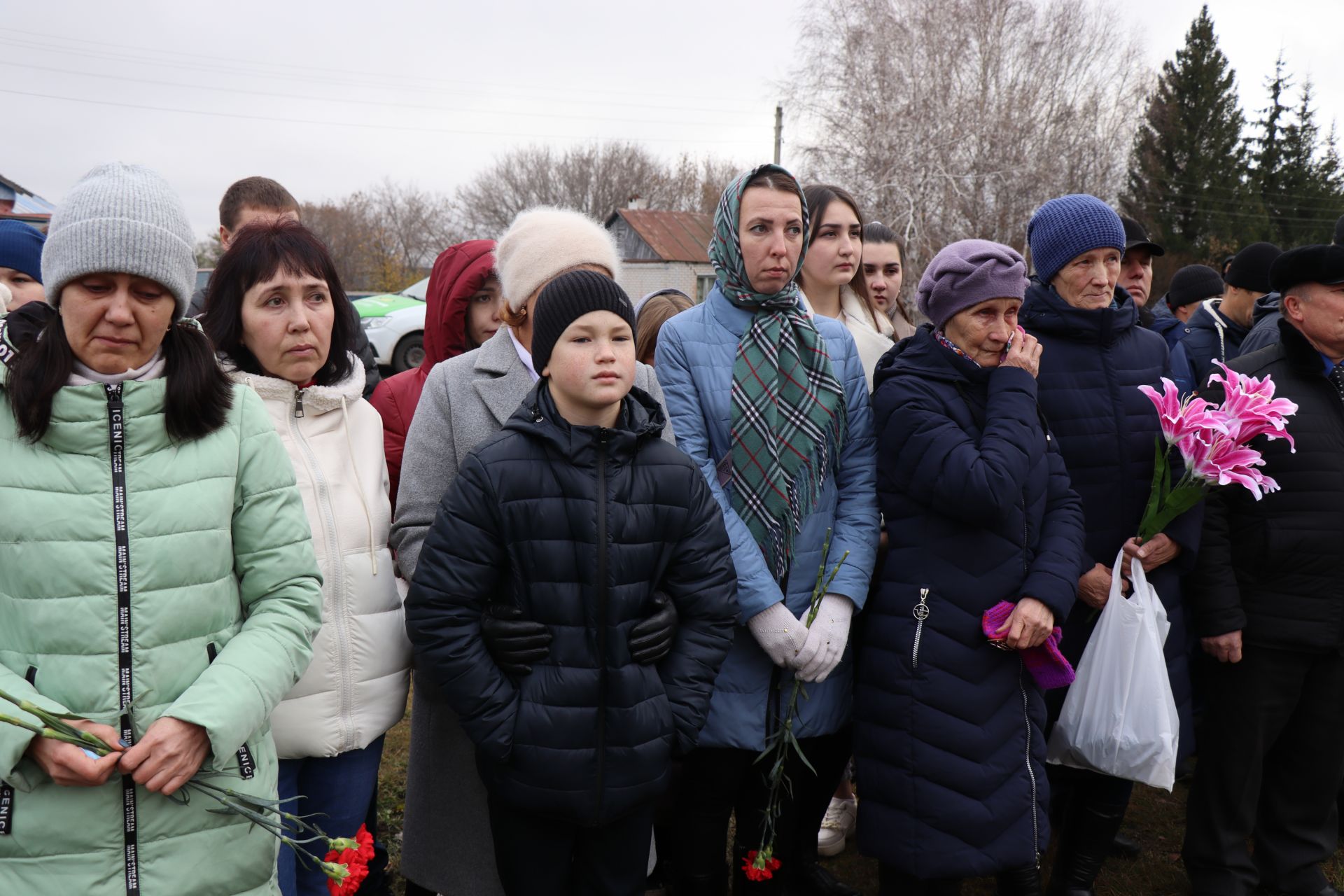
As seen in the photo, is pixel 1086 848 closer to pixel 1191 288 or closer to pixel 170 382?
pixel 170 382

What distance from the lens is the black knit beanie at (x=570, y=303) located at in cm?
229

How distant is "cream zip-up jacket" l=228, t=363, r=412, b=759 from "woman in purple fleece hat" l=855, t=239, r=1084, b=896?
4.47 feet

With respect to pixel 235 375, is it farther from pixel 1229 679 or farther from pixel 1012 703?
pixel 1229 679

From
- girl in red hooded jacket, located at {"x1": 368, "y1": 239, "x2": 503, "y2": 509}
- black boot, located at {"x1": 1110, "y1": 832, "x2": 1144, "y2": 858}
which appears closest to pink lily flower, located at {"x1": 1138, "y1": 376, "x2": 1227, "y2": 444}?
black boot, located at {"x1": 1110, "y1": 832, "x2": 1144, "y2": 858}

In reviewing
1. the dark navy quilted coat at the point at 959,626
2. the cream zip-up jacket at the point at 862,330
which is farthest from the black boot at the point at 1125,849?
the cream zip-up jacket at the point at 862,330

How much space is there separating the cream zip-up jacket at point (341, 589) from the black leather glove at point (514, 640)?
1.25ft

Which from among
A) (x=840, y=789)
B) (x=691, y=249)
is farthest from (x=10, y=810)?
(x=691, y=249)

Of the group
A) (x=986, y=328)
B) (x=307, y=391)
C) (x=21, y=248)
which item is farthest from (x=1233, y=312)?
(x=21, y=248)

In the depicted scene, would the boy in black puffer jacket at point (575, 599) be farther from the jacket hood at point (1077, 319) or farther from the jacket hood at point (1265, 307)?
the jacket hood at point (1265, 307)

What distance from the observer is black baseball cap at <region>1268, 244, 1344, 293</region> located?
3.21 metres

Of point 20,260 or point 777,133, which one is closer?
point 20,260

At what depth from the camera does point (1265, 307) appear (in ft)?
15.2

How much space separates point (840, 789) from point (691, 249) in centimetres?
3376

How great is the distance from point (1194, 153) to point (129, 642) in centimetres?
4100
